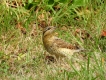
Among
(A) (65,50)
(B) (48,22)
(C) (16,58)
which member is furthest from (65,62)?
(B) (48,22)

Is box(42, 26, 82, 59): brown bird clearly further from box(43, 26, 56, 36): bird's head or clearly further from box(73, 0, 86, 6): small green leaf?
box(73, 0, 86, 6): small green leaf

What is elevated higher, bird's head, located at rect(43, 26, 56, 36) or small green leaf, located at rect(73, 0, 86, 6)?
small green leaf, located at rect(73, 0, 86, 6)

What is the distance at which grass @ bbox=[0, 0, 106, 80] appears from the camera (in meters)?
7.02

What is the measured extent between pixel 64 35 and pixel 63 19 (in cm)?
47

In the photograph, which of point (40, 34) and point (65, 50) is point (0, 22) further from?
point (65, 50)

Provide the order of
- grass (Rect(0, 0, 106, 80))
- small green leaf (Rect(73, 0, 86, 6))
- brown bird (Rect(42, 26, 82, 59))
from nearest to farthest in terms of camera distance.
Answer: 1. grass (Rect(0, 0, 106, 80))
2. brown bird (Rect(42, 26, 82, 59))
3. small green leaf (Rect(73, 0, 86, 6))

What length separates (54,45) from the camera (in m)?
7.52

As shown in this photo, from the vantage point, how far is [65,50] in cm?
A: 754

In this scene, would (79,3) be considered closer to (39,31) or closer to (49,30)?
(39,31)

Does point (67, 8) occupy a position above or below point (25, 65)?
above

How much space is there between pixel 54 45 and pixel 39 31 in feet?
3.38

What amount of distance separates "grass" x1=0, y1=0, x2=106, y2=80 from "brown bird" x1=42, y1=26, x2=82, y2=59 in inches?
5.9

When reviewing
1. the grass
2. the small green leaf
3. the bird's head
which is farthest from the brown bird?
the small green leaf

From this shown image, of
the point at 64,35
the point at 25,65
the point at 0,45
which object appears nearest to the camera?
the point at 25,65
